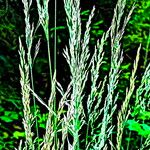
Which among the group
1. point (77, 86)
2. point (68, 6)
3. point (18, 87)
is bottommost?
point (18, 87)

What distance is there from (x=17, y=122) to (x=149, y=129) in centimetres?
136

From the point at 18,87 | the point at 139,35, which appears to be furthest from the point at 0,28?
the point at 139,35

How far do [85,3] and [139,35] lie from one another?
87cm

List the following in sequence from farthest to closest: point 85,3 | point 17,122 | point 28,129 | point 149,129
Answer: point 85,3
point 17,122
point 149,129
point 28,129

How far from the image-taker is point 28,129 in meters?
1.15

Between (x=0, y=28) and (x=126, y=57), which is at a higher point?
(x=0, y=28)

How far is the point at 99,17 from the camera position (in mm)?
3816

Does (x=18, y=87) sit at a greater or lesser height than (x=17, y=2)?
lesser

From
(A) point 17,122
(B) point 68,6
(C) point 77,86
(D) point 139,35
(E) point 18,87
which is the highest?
(B) point 68,6

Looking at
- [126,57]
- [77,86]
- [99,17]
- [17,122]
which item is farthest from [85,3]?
[77,86]

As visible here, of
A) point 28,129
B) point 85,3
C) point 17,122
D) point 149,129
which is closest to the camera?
point 28,129

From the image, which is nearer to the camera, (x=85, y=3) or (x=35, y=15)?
(x=35, y=15)

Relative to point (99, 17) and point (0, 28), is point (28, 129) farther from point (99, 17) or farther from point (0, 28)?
point (99, 17)

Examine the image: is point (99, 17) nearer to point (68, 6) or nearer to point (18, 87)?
point (18, 87)
